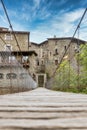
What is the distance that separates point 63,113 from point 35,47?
3526 cm

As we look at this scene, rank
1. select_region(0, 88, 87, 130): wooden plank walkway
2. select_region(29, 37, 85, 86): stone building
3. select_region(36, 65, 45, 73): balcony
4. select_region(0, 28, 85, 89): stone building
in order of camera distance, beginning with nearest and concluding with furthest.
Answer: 1. select_region(0, 88, 87, 130): wooden plank walkway
2. select_region(0, 28, 85, 89): stone building
3. select_region(36, 65, 45, 73): balcony
4. select_region(29, 37, 85, 86): stone building

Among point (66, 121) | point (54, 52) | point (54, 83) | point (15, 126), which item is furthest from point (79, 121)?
point (54, 52)

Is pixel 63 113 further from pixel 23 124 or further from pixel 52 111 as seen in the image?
pixel 23 124

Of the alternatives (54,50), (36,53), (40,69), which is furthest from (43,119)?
(54,50)

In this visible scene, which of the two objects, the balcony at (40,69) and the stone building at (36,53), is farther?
the balcony at (40,69)

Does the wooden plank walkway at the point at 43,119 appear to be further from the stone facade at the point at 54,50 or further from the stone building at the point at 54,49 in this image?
the stone facade at the point at 54,50

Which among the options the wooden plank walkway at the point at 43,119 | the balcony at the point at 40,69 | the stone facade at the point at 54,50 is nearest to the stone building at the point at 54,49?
the stone facade at the point at 54,50

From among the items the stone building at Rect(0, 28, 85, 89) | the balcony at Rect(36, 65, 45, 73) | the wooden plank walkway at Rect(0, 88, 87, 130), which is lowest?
the wooden plank walkway at Rect(0, 88, 87, 130)

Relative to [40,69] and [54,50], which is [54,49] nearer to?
[54,50]

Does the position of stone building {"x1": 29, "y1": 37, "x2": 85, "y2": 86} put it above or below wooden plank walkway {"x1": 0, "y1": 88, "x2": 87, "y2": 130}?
above

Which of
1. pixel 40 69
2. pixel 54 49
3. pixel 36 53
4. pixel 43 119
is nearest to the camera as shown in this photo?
pixel 43 119

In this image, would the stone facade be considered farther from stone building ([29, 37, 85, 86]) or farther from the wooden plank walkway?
the wooden plank walkway

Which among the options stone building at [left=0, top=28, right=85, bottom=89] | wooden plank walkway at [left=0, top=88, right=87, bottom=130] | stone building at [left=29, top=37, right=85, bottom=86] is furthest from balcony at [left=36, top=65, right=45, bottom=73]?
wooden plank walkway at [left=0, top=88, right=87, bottom=130]

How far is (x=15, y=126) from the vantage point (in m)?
1.21
